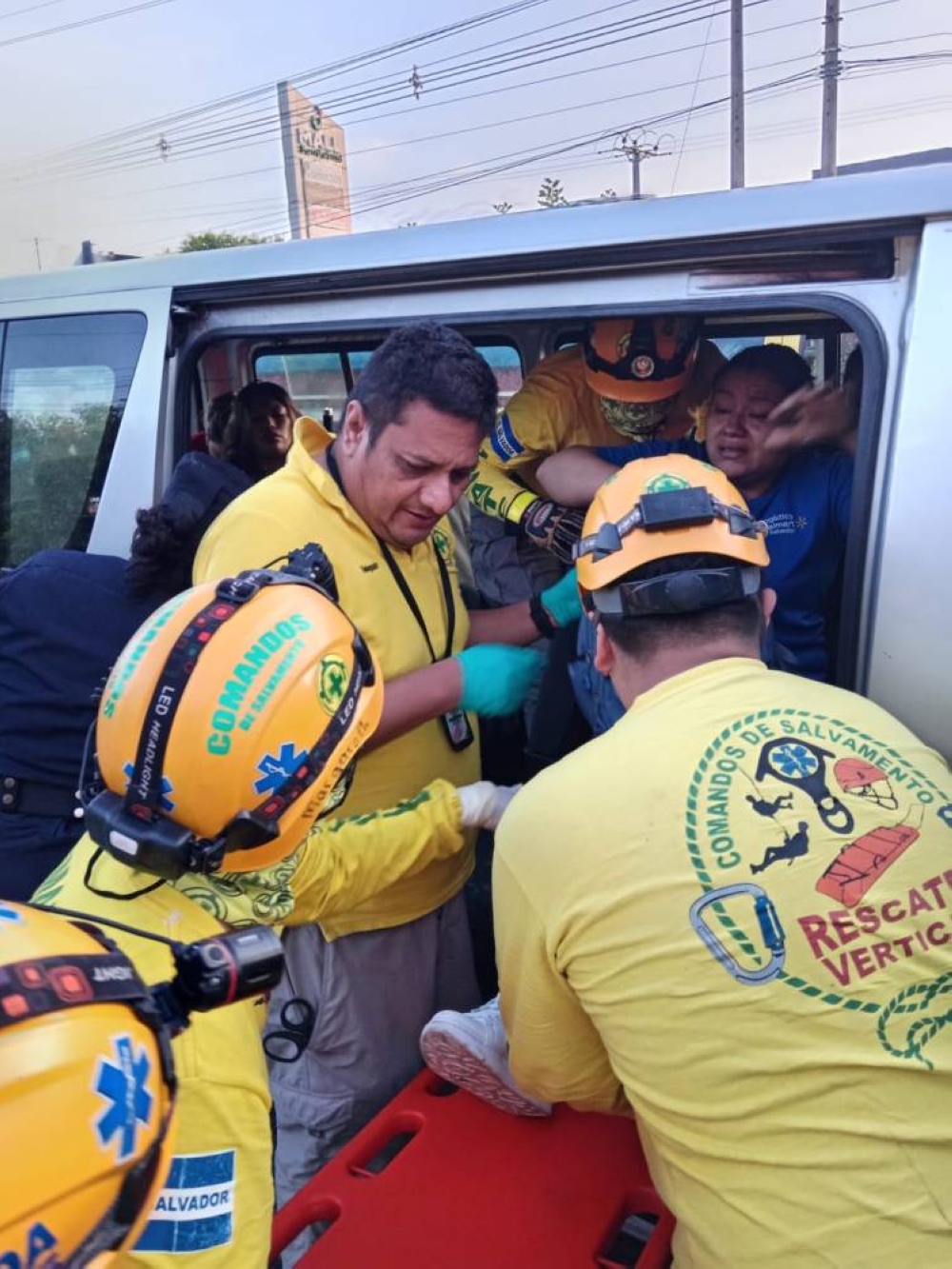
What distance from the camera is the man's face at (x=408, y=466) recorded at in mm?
2020

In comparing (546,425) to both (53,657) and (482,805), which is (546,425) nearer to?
(482,805)

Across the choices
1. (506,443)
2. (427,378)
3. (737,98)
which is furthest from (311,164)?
(427,378)

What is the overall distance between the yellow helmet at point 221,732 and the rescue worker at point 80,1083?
0.35m

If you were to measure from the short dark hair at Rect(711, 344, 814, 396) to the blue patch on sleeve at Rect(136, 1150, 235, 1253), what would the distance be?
6.57 feet

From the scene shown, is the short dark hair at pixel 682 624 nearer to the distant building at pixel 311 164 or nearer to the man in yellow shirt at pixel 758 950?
the man in yellow shirt at pixel 758 950

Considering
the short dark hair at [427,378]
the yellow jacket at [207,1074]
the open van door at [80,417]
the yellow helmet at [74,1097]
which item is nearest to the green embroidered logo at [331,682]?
the yellow jacket at [207,1074]

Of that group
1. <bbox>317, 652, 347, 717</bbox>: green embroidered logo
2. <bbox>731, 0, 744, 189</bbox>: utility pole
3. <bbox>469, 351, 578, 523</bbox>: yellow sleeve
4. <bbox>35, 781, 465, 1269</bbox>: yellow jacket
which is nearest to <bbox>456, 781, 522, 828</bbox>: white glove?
<bbox>35, 781, 465, 1269</bbox>: yellow jacket

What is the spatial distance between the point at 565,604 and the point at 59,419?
5.36 feet

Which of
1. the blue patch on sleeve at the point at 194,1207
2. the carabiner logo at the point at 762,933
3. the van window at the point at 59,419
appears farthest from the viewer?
the van window at the point at 59,419

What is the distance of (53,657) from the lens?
6.74 ft

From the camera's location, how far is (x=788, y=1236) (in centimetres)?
114

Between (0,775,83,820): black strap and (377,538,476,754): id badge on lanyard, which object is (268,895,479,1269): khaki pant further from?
(0,775,83,820): black strap

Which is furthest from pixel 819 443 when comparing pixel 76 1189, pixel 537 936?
pixel 76 1189

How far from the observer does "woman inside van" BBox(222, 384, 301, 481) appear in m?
3.17
